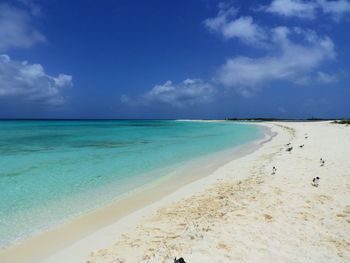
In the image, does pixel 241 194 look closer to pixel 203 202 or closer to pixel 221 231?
pixel 203 202

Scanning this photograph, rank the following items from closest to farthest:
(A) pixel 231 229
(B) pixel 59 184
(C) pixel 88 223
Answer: (A) pixel 231 229
(C) pixel 88 223
(B) pixel 59 184

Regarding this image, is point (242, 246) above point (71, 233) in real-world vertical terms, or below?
above

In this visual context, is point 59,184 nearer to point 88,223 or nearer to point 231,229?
point 88,223

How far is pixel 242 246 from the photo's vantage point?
212 inches

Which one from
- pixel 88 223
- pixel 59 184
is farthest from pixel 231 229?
pixel 59 184

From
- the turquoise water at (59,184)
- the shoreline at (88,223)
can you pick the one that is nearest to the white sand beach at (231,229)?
the shoreline at (88,223)

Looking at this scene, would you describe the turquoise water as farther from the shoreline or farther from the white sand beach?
the white sand beach

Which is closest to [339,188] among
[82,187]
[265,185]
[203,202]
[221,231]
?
[265,185]

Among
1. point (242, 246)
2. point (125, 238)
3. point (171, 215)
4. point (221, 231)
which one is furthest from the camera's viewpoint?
point (171, 215)

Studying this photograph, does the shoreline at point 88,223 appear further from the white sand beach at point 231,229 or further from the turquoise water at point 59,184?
the turquoise water at point 59,184

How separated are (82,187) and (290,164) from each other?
29.0 ft

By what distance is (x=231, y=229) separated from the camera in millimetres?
6148

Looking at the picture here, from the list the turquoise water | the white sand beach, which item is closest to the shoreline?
the white sand beach

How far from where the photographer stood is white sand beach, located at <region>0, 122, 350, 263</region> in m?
5.27
